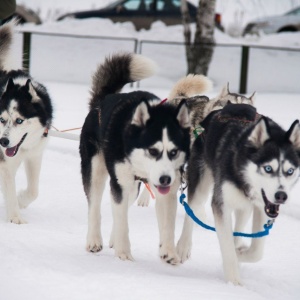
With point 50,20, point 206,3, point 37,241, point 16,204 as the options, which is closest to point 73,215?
point 16,204

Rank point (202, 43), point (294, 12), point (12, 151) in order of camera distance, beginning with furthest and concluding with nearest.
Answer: point (294, 12), point (202, 43), point (12, 151)

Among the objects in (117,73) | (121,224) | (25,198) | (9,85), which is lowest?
(25,198)

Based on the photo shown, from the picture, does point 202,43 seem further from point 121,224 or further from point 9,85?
point 121,224

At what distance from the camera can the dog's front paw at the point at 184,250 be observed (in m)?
4.63

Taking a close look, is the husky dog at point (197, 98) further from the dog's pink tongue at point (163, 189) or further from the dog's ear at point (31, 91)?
the dog's pink tongue at point (163, 189)

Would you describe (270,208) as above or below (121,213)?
above

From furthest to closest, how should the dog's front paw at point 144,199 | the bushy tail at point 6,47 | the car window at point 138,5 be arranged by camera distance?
the car window at point 138,5 → the bushy tail at point 6,47 → the dog's front paw at point 144,199

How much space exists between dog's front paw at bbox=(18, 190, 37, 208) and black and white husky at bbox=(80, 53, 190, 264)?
1171mm

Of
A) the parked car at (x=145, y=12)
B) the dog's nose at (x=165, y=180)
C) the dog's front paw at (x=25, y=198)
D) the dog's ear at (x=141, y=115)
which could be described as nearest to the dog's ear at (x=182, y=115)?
the dog's ear at (x=141, y=115)

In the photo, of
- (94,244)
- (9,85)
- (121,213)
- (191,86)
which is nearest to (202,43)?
(191,86)

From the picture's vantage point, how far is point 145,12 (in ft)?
61.3

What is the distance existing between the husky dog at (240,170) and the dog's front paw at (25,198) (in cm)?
166

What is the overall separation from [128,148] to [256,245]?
90cm

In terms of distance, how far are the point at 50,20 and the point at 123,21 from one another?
353 cm
